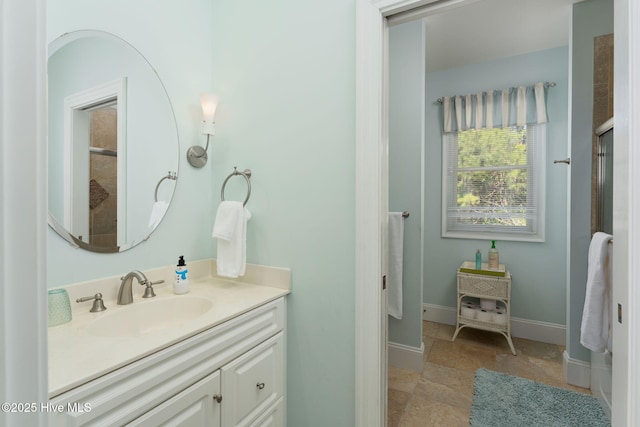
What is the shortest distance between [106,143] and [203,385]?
106cm

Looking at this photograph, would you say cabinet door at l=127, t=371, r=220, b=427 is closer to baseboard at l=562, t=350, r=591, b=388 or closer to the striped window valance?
baseboard at l=562, t=350, r=591, b=388

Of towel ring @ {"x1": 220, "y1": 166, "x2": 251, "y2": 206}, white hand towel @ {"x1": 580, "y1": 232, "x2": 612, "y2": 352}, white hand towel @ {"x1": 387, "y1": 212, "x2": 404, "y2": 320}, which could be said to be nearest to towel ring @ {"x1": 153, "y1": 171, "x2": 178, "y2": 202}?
towel ring @ {"x1": 220, "y1": 166, "x2": 251, "y2": 206}

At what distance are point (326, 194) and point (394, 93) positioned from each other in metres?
1.37

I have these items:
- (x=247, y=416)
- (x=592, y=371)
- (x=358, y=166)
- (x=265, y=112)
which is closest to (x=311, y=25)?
(x=265, y=112)

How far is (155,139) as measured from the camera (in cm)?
144

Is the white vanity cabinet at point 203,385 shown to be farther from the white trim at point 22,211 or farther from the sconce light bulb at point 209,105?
the sconce light bulb at point 209,105

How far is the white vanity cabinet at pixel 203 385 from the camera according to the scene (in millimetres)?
746

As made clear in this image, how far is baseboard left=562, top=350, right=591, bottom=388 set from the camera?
6.64 ft

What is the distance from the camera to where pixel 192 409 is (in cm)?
96

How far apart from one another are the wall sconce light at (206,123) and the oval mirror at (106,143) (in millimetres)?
109

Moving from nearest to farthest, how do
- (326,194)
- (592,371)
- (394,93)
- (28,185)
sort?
(28,185) < (326,194) < (592,371) < (394,93)

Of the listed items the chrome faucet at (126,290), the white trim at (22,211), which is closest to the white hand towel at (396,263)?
the chrome faucet at (126,290)

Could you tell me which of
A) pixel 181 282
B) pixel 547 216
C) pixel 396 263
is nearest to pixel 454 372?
pixel 396 263

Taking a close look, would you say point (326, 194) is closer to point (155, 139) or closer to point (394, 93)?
point (155, 139)
